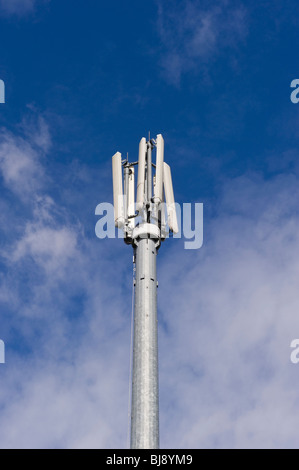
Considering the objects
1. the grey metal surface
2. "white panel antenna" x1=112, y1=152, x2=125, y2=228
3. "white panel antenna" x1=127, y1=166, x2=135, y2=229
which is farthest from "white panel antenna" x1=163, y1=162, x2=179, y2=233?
"white panel antenna" x1=112, y1=152, x2=125, y2=228

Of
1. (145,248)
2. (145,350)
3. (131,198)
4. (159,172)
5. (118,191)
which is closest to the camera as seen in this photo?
(145,350)

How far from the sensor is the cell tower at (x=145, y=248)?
2970cm

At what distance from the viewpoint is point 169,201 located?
136 ft

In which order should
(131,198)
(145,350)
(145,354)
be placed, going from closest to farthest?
(145,354)
(145,350)
(131,198)

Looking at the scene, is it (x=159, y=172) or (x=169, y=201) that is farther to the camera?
(x=169, y=201)

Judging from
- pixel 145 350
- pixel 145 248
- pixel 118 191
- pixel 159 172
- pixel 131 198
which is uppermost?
pixel 159 172

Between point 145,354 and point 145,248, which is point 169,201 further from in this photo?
point 145,354

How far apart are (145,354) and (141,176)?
47.1ft

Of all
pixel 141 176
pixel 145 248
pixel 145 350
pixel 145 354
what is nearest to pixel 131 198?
pixel 141 176

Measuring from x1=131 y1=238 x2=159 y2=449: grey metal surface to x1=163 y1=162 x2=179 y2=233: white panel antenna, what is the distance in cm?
279

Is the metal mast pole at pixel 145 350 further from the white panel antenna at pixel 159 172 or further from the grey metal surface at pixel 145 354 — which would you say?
the white panel antenna at pixel 159 172

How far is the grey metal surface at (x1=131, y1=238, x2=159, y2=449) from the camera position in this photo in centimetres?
2900

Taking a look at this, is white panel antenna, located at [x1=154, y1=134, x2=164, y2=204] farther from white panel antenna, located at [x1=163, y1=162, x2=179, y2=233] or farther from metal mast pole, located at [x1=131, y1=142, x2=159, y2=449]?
white panel antenna, located at [x1=163, y1=162, x2=179, y2=233]
